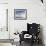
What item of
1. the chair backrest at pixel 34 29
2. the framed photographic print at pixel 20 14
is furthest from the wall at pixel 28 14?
the chair backrest at pixel 34 29

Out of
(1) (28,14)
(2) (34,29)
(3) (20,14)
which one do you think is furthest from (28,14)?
(2) (34,29)

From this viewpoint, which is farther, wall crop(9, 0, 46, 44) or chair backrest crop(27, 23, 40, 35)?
wall crop(9, 0, 46, 44)

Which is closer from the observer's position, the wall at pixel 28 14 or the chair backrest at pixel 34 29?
the chair backrest at pixel 34 29

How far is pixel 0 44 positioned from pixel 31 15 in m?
2.13

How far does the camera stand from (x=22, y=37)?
434 centimetres

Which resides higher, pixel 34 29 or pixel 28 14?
pixel 28 14

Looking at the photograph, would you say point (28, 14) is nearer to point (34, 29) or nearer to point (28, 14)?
point (28, 14)

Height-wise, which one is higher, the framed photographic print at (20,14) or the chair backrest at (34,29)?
the framed photographic print at (20,14)

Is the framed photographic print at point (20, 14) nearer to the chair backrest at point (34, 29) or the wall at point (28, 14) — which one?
the wall at point (28, 14)

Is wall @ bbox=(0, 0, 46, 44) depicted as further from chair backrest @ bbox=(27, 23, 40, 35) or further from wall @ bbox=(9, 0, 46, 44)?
chair backrest @ bbox=(27, 23, 40, 35)

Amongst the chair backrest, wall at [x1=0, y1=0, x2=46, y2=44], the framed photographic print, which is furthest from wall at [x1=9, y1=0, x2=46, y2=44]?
the chair backrest

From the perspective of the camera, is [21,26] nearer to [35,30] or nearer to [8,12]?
[8,12]

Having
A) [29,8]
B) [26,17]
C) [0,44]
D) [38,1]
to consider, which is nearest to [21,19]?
[26,17]

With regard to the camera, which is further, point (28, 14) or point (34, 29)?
point (28, 14)
